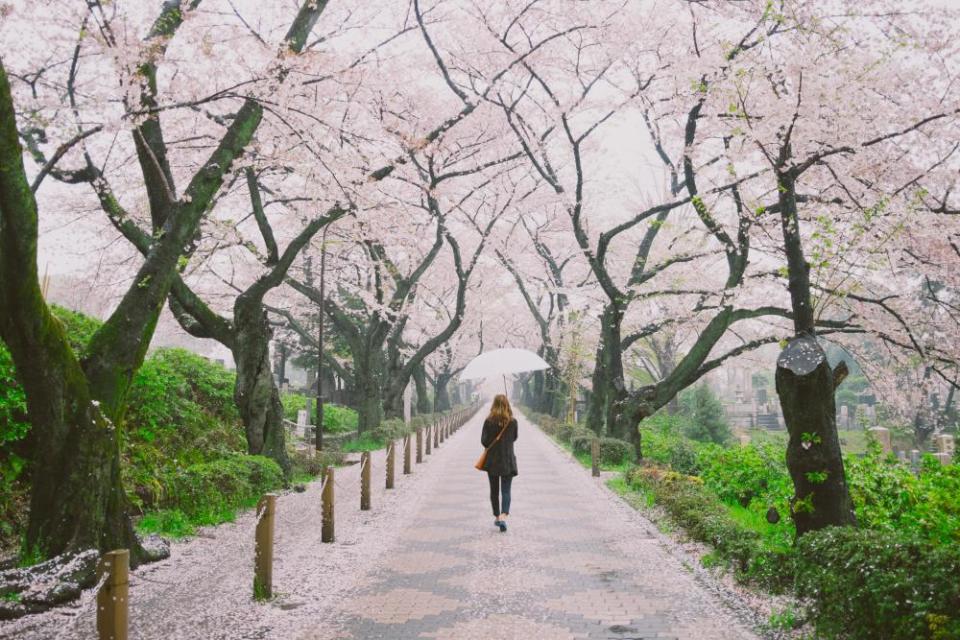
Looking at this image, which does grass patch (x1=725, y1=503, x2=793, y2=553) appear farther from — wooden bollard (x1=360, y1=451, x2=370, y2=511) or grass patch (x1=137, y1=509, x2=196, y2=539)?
grass patch (x1=137, y1=509, x2=196, y2=539)

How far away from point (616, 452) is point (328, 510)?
31.5ft

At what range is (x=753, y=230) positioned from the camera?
40.0 feet

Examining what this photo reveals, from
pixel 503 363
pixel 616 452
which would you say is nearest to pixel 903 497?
pixel 616 452

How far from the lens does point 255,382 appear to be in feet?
41.1

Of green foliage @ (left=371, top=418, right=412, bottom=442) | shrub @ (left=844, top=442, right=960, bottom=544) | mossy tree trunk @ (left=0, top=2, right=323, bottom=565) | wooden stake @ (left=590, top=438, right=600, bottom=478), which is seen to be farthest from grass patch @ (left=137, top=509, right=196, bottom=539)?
green foliage @ (left=371, top=418, right=412, bottom=442)

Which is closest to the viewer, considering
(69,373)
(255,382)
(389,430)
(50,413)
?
(50,413)

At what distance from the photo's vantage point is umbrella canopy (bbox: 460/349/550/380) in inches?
762

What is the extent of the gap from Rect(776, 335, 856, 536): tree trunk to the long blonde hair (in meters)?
3.71

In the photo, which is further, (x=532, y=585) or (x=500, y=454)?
(x=500, y=454)

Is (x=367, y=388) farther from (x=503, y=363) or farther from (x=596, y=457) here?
(x=596, y=457)

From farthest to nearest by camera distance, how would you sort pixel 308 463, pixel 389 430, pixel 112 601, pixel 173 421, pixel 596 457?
pixel 389 430 < pixel 308 463 < pixel 596 457 < pixel 173 421 < pixel 112 601

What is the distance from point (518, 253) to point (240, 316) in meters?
21.0

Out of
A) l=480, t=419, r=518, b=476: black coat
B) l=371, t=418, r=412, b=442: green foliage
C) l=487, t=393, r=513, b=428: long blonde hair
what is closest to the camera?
l=480, t=419, r=518, b=476: black coat

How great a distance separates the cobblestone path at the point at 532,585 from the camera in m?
5.23
